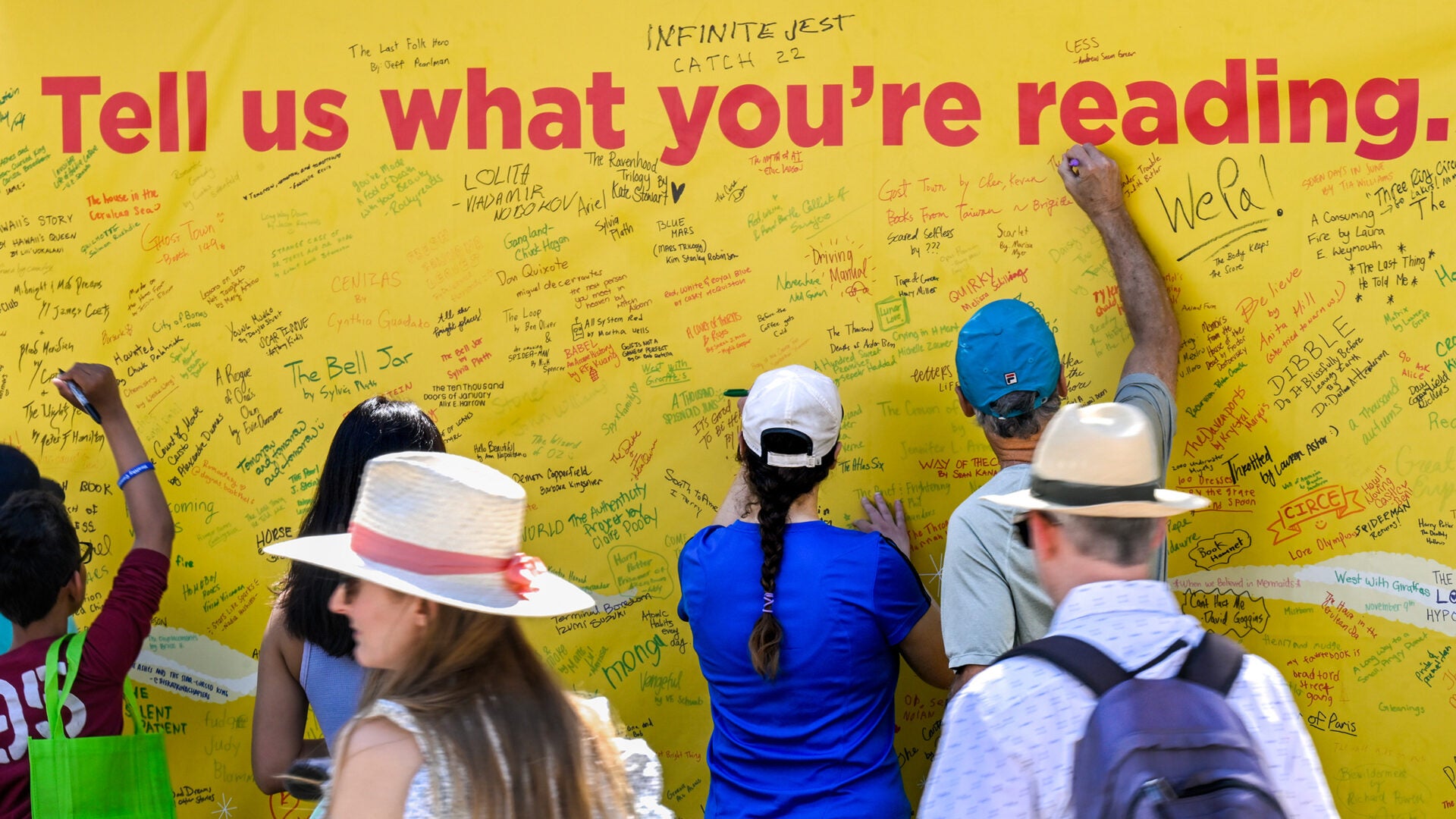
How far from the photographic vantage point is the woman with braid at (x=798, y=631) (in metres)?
3.04

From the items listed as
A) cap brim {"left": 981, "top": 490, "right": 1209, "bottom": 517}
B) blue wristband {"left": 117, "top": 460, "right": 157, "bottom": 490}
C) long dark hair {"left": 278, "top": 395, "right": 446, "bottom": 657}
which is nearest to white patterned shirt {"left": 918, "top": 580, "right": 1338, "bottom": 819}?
cap brim {"left": 981, "top": 490, "right": 1209, "bottom": 517}

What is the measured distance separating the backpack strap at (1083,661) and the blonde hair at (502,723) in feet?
2.28

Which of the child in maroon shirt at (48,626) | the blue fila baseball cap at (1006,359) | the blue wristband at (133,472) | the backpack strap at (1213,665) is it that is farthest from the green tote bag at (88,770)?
the backpack strap at (1213,665)

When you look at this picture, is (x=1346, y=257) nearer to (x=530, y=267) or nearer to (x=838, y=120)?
(x=838, y=120)

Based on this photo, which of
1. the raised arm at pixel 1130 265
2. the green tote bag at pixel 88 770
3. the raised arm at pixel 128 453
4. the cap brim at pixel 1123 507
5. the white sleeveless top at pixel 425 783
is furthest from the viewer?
the raised arm at pixel 1130 265

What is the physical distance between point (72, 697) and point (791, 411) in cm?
186

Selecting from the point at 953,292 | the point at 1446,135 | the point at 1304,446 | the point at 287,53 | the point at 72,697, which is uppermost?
the point at 287,53

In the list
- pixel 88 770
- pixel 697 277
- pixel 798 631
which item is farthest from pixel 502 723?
pixel 697 277

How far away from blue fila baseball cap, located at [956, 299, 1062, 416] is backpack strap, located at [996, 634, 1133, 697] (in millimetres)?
1404

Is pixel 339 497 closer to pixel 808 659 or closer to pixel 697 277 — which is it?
pixel 808 659

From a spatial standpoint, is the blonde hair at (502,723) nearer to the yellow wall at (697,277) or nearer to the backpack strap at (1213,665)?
the backpack strap at (1213,665)

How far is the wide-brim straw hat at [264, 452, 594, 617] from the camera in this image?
6.71 feet

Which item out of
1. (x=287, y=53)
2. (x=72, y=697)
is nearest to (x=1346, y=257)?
(x=287, y=53)

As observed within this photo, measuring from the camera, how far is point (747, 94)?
396 cm
